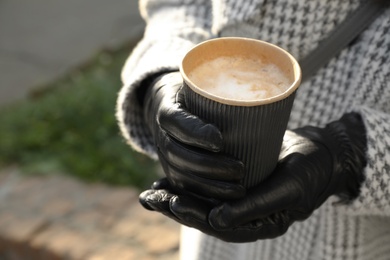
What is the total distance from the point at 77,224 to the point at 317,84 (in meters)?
1.58

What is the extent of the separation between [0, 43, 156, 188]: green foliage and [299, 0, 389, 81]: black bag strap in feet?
5.62

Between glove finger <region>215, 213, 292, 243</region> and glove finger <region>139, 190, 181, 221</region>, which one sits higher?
glove finger <region>139, 190, 181, 221</region>

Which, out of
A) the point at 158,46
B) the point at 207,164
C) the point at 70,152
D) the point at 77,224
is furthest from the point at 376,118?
the point at 70,152

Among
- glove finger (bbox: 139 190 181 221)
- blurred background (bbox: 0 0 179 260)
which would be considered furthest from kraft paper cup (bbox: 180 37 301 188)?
blurred background (bbox: 0 0 179 260)

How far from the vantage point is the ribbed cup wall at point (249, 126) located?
90 centimetres

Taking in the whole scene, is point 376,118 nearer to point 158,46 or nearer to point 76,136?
point 158,46

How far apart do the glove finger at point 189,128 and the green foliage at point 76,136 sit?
1.82m

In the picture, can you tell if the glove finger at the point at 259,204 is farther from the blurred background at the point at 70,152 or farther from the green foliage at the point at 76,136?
the green foliage at the point at 76,136

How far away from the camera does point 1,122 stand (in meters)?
3.28

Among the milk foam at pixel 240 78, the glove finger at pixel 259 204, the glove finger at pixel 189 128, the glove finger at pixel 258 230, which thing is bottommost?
the glove finger at pixel 258 230

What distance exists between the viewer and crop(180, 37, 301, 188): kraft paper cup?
0.89 m

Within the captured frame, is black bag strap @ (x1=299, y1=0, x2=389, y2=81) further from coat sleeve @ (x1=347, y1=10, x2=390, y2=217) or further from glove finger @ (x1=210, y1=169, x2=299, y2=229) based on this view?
glove finger @ (x1=210, y1=169, x2=299, y2=229)

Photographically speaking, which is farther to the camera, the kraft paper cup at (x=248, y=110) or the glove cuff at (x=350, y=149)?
the glove cuff at (x=350, y=149)

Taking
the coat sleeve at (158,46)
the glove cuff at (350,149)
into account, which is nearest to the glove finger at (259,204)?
the glove cuff at (350,149)
